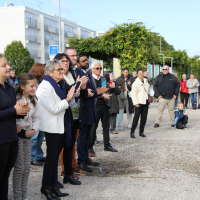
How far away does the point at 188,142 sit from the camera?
26.0 feet

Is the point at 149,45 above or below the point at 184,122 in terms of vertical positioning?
above

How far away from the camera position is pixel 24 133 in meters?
3.87

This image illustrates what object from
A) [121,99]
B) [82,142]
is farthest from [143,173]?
[121,99]

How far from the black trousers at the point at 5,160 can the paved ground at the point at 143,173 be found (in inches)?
32.5

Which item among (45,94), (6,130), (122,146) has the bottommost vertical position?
(122,146)

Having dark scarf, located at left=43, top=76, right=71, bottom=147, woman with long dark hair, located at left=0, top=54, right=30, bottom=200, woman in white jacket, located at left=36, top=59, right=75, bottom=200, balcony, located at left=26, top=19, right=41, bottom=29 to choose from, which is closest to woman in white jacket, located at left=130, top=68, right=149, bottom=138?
dark scarf, located at left=43, top=76, right=71, bottom=147

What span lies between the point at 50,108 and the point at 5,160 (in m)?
0.90

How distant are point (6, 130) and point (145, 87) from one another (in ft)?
20.8

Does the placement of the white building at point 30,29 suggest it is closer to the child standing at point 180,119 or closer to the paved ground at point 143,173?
the child standing at point 180,119

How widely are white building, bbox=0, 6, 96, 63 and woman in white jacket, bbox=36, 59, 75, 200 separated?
62493mm

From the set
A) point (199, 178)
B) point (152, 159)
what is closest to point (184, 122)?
point (152, 159)

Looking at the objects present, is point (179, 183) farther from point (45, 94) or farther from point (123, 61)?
point (123, 61)

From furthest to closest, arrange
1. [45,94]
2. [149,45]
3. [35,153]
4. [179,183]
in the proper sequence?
[149,45], [35,153], [179,183], [45,94]

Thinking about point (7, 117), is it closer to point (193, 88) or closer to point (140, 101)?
point (140, 101)
